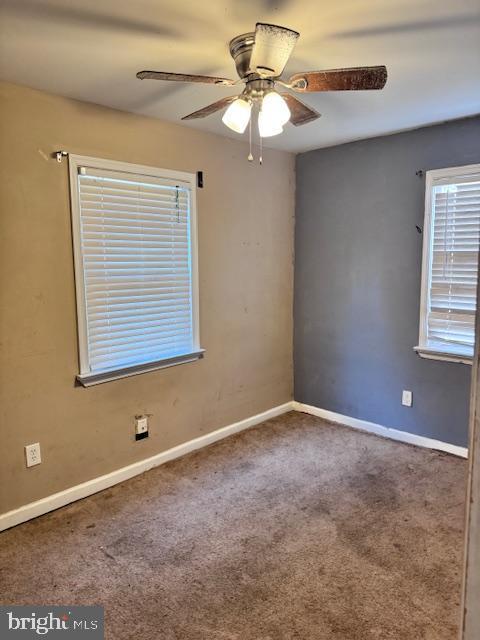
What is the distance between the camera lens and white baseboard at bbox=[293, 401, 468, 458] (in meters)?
3.05

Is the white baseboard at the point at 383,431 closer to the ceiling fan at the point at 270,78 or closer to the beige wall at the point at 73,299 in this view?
the beige wall at the point at 73,299

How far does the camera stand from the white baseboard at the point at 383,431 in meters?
3.05

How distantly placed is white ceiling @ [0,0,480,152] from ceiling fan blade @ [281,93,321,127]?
0.63 feet

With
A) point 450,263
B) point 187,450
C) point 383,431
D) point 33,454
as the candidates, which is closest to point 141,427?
point 187,450

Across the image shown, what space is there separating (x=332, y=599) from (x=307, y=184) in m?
2.96

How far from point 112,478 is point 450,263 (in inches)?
104

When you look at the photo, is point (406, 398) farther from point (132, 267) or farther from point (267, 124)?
point (267, 124)

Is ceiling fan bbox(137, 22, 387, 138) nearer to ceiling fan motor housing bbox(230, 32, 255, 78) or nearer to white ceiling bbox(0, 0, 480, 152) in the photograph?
ceiling fan motor housing bbox(230, 32, 255, 78)

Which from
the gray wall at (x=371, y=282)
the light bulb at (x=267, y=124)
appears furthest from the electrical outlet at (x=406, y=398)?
the light bulb at (x=267, y=124)

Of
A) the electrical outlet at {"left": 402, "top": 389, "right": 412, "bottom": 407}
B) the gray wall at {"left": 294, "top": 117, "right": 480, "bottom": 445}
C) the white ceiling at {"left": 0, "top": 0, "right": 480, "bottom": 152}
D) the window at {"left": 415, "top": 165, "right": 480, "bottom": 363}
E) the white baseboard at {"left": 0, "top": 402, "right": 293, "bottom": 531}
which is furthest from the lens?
the electrical outlet at {"left": 402, "top": 389, "right": 412, "bottom": 407}

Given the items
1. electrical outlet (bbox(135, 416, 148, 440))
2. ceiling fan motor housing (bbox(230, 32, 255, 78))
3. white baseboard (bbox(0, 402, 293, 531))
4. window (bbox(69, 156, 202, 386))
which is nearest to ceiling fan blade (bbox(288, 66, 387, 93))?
ceiling fan motor housing (bbox(230, 32, 255, 78))

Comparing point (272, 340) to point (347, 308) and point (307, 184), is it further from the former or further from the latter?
point (307, 184)

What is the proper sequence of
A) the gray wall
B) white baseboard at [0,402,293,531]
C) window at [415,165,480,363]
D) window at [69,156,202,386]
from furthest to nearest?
1. the gray wall
2. window at [415,165,480,363]
3. window at [69,156,202,386]
4. white baseboard at [0,402,293,531]

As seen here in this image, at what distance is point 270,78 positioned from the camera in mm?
1704
